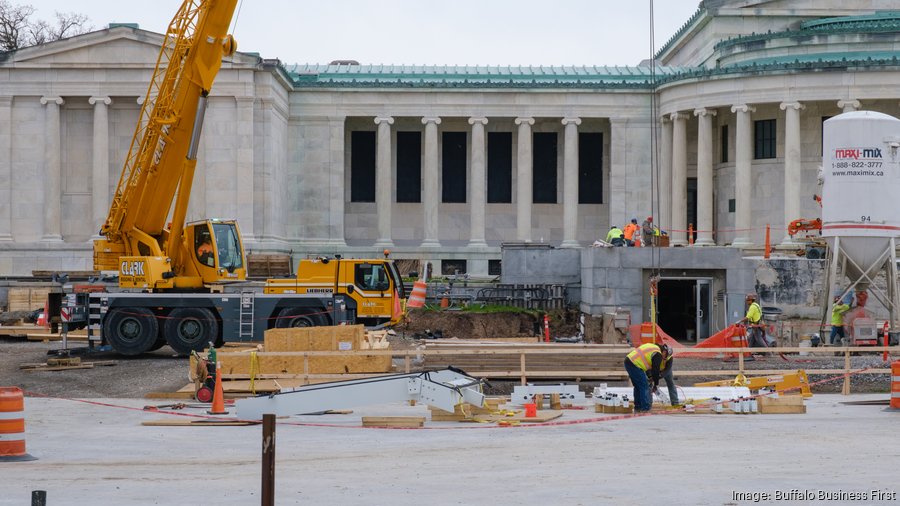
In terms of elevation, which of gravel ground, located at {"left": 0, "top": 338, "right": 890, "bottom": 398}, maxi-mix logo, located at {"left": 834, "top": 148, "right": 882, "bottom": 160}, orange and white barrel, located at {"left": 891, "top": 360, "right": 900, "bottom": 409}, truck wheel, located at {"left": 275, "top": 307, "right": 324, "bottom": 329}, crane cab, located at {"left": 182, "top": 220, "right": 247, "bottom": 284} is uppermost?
maxi-mix logo, located at {"left": 834, "top": 148, "right": 882, "bottom": 160}

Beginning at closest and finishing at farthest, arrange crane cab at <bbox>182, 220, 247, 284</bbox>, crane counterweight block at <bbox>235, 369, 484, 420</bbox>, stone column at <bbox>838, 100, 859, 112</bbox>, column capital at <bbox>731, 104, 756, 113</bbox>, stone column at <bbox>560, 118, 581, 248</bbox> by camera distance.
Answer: crane counterweight block at <bbox>235, 369, 484, 420</bbox>, crane cab at <bbox>182, 220, 247, 284</bbox>, stone column at <bbox>838, 100, 859, 112</bbox>, column capital at <bbox>731, 104, 756, 113</bbox>, stone column at <bbox>560, 118, 581, 248</bbox>

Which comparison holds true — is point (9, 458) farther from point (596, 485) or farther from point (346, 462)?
point (596, 485)

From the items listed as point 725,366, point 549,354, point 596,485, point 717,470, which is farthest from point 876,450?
point 725,366

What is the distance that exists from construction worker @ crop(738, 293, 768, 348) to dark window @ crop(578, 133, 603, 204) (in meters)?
31.2

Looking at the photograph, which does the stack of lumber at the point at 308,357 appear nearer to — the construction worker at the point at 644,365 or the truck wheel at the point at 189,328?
the truck wheel at the point at 189,328

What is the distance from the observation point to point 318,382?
33031mm

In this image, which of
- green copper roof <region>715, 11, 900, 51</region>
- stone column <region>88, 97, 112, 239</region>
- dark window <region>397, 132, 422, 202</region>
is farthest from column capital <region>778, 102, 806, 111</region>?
stone column <region>88, 97, 112, 239</region>

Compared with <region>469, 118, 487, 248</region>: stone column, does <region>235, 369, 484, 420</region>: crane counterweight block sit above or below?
below

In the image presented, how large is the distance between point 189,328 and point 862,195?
23.1m

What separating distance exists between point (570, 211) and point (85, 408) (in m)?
44.7

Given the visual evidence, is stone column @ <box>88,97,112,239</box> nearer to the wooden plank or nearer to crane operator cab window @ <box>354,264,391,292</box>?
crane operator cab window @ <box>354,264,391,292</box>

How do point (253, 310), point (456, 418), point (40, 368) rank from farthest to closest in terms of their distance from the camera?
1. point (253, 310)
2. point (40, 368)
3. point (456, 418)

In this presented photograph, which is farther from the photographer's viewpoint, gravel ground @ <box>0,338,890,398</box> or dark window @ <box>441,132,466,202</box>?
dark window @ <box>441,132,466,202</box>

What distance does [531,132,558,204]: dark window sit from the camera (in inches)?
2950
